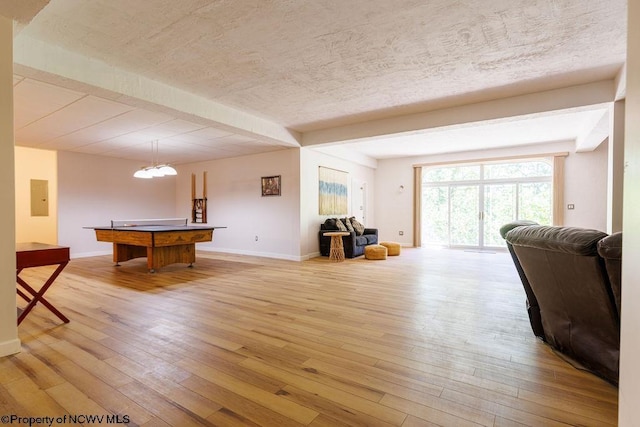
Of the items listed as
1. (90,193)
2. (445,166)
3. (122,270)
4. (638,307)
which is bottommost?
(122,270)

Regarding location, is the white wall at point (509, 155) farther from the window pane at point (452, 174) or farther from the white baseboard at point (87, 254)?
the white baseboard at point (87, 254)

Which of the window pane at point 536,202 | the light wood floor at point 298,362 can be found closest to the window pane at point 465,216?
the window pane at point 536,202

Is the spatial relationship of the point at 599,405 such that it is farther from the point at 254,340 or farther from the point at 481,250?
the point at 481,250

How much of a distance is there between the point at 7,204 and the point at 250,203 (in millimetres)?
5294

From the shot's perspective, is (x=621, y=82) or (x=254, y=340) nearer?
(x=254, y=340)

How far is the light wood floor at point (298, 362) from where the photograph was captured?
1.53m

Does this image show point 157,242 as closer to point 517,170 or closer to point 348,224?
point 348,224

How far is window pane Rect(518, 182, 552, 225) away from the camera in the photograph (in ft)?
24.9

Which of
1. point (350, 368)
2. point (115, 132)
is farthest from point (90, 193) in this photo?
point (350, 368)

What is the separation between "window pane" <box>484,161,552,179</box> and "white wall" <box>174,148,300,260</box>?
5.49 m

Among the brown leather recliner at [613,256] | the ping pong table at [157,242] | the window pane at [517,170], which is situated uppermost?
the window pane at [517,170]

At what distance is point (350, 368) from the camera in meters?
1.95

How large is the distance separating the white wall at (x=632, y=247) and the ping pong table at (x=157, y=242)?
5.17 m

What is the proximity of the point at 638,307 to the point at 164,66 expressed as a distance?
13.4ft
